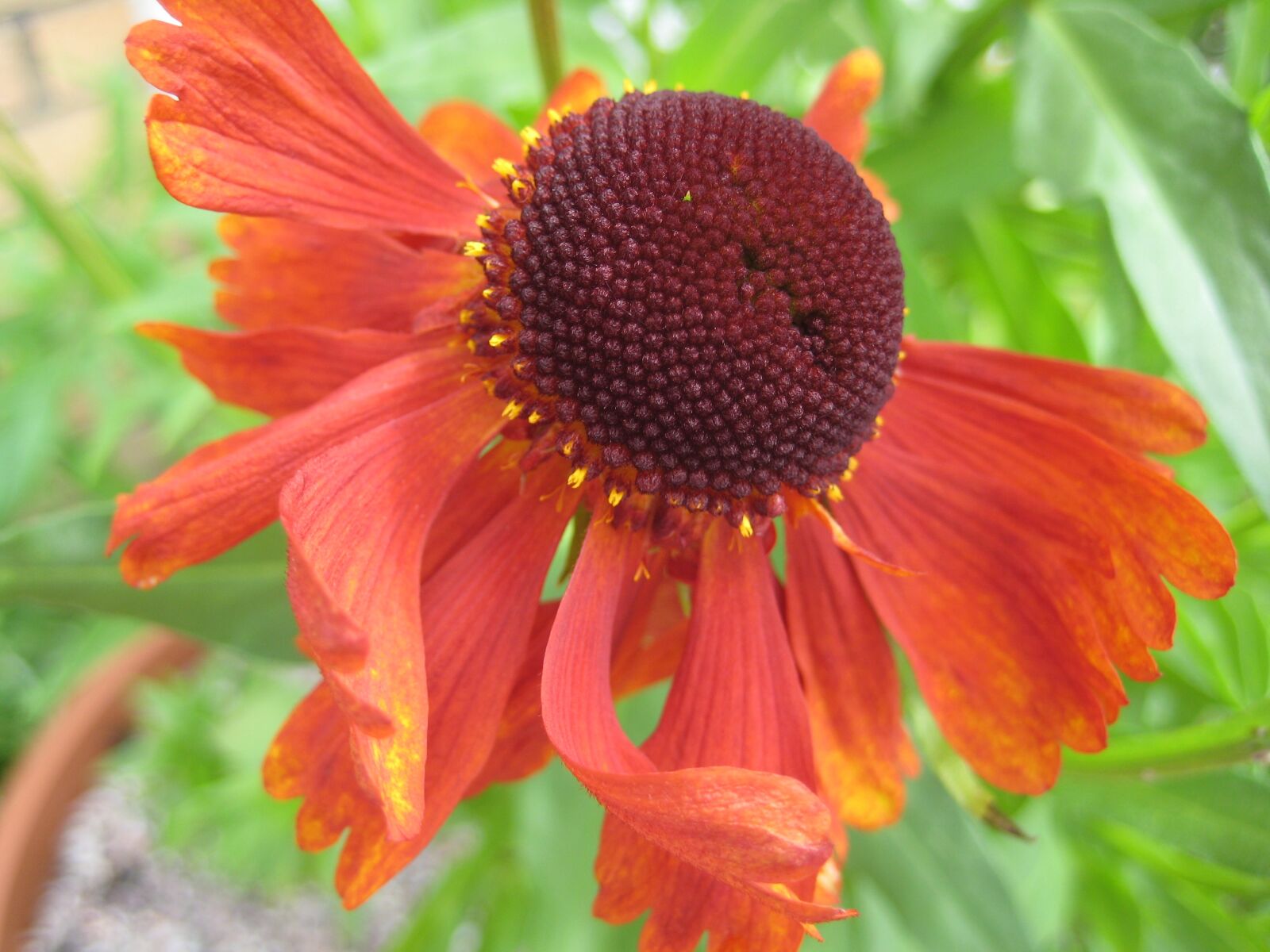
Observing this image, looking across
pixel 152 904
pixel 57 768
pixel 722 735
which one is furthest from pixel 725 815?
pixel 152 904

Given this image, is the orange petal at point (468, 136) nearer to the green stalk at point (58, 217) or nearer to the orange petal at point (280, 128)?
the orange petal at point (280, 128)

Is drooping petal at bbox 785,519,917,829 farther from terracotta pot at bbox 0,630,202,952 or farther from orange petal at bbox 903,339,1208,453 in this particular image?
terracotta pot at bbox 0,630,202,952

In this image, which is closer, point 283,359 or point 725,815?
point 725,815

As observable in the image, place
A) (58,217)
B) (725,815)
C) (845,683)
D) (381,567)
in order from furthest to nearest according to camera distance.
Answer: (58,217)
(845,683)
(381,567)
(725,815)

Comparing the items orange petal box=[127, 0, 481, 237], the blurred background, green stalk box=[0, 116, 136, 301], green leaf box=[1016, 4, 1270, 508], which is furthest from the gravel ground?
green leaf box=[1016, 4, 1270, 508]

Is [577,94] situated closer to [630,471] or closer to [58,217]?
[630,471]

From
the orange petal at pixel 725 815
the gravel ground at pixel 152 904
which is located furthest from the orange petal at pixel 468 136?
the gravel ground at pixel 152 904

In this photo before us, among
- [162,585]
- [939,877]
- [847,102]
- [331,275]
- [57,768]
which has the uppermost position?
[847,102]

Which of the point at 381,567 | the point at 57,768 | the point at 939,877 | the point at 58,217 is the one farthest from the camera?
the point at 57,768
